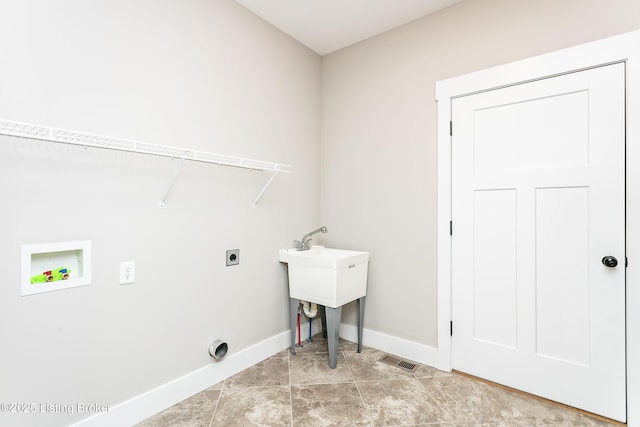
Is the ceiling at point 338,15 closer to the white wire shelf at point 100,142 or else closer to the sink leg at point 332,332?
the white wire shelf at point 100,142

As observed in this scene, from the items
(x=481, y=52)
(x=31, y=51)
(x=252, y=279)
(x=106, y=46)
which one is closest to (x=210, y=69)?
(x=106, y=46)

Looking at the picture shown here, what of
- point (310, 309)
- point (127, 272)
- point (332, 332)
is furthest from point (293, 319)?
point (127, 272)

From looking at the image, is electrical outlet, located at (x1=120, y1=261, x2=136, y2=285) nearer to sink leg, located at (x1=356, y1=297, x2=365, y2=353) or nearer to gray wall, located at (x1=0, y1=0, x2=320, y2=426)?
gray wall, located at (x1=0, y1=0, x2=320, y2=426)

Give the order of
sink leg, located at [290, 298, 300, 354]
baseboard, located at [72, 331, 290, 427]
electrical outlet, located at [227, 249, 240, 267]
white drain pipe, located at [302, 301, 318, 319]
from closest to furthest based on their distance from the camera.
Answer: baseboard, located at [72, 331, 290, 427] < electrical outlet, located at [227, 249, 240, 267] < sink leg, located at [290, 298, 300, 354] < white drain pipe, located at [302, 301, 318, 319]

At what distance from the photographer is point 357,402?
1.85 meters

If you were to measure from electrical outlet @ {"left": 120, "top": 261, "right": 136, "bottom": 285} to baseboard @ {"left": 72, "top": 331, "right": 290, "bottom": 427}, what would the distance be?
0.64m

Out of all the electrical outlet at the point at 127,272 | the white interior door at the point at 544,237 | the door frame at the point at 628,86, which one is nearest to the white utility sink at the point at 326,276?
the white interior door at the point at 544,237

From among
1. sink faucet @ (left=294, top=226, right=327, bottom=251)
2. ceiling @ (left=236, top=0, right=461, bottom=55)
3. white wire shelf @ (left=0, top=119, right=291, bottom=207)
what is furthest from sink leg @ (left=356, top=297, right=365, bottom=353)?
ceiling @ (left=236, top=0, right=461, bottom=55)

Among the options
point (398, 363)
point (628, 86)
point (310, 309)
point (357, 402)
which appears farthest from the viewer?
point (310, 309)

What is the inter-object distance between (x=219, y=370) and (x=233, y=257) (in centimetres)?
75

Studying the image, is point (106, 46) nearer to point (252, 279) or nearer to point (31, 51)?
point (31, 51)

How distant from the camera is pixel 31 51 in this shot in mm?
1338

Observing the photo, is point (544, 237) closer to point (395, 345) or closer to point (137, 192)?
point (395, 345)

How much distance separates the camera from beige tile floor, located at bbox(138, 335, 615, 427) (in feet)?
5.53
